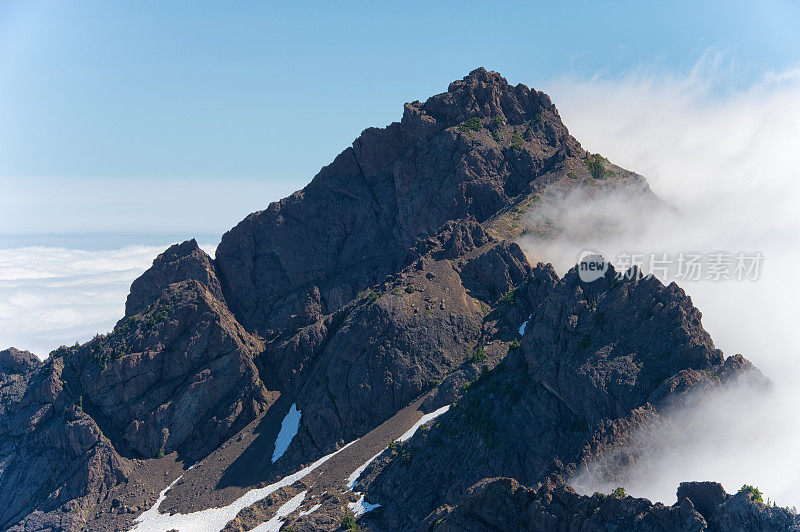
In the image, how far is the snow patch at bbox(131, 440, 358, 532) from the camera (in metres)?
174

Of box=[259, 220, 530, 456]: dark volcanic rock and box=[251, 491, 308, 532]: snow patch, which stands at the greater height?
box=[259, 220, 530, 456]: dark volcanic rock

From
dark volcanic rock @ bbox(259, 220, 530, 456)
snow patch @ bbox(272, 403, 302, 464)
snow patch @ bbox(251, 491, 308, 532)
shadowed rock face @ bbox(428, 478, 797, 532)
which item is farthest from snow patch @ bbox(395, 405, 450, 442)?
shadowed rock face @ bbox(428, 478, 797, 532)

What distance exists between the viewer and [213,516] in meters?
176

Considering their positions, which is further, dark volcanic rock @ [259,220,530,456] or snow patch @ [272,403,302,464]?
snow patch @ [272,403,302,464]

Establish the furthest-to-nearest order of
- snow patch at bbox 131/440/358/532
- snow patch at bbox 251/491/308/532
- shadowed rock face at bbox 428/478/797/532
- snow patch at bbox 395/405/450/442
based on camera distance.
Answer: snow patch at bbox 131/440/358/532 < snow patch at bbox 395/405/450/442 < snow patch at bbox 251/491/308/532 < shadowed rock face at bbox 428/478/797/532

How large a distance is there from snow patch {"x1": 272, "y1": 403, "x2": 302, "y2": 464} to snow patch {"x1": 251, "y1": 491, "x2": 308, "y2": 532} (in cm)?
1749

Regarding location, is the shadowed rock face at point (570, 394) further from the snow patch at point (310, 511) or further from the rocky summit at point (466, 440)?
the snow patch at point (310, 511)

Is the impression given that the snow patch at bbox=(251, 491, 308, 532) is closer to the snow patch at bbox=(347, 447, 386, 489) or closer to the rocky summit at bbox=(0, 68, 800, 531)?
the rocky summit at bbox=(0, 68, 800, 531)

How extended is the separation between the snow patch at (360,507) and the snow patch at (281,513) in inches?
482

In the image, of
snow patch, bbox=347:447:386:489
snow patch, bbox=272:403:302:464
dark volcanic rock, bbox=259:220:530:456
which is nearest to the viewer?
snow patch, bbox=347:447:386:489

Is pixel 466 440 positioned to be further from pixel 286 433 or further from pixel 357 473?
pixel 286 433

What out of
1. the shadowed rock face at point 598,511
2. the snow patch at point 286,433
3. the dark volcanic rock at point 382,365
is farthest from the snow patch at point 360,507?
the snow patch at point 286,433

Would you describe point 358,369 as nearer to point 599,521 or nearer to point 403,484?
point 403,484

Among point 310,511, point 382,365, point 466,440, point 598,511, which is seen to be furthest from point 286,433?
point 598,511
